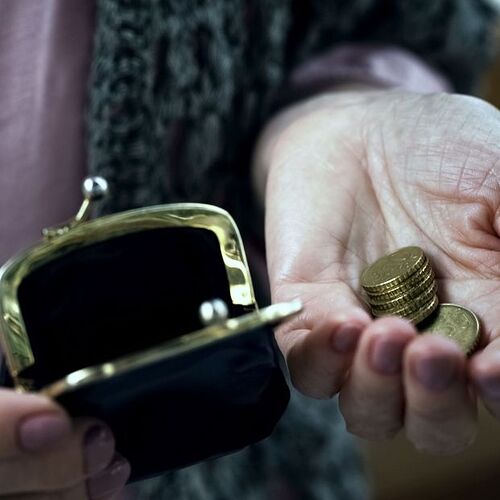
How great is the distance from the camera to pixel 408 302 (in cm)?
64

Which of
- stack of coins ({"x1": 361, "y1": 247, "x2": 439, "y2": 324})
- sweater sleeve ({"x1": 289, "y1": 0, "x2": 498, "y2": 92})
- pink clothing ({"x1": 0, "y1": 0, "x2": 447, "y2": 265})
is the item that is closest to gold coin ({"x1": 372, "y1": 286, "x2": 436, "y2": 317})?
stack of coins ({"x1": 361, "y1": 247, "x2": 439, "y2": 324})

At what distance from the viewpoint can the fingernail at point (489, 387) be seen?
1.64 feet

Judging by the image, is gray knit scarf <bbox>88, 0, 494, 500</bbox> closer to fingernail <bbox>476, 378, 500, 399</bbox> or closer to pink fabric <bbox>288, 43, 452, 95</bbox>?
pink fabric <bbox>288, 43, 452, 95</bbox>

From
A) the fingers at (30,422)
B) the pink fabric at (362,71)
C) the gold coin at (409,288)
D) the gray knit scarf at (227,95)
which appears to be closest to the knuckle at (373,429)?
the gold coin at (409,288)

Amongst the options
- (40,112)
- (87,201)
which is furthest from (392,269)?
(40,112)

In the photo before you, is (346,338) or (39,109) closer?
(346,338)

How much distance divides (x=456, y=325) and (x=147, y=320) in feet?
0.75

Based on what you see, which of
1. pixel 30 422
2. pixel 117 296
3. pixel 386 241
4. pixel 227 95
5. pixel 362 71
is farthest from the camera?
pixel 362 71

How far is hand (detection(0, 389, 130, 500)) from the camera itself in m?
0.45

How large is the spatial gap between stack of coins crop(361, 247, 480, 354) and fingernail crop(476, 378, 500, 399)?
11 centimetres

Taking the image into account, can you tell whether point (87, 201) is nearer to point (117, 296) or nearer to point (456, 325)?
A: point (117, 296)

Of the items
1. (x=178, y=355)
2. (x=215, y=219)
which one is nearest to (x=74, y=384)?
(x=178, y=355)

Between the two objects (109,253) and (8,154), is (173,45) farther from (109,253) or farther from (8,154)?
(109,253)

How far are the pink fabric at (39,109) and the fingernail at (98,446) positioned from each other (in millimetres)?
344
